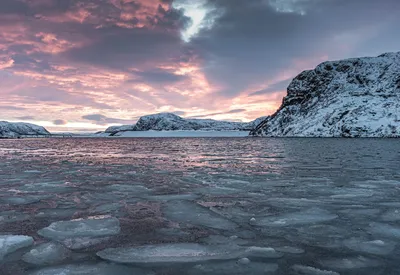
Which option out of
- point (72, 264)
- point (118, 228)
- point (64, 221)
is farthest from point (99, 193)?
point (72, 264)

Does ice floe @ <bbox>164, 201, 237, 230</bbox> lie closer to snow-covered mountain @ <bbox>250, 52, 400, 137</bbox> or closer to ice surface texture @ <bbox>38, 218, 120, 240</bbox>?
ice surface texture @ <bbox>38, 218, 120, 240</bbox>

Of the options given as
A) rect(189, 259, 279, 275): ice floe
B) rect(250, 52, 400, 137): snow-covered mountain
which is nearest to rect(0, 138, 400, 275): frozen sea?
rect(189, 259, 279, 275): ice floe

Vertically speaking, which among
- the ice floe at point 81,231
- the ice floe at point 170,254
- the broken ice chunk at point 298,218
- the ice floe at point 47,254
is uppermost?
the broken ice chunk at point 298,218

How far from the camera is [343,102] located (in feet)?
402

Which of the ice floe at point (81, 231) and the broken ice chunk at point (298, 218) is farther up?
the broken ice chunk at point (298, 218)

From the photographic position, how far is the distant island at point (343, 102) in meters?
101

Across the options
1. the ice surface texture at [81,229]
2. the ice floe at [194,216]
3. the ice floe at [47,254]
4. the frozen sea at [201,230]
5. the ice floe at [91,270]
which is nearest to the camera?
the ice floe at [91,270]

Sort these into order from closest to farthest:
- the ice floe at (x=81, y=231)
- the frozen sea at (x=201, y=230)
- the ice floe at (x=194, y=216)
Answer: the frozen sea at (x=201, y=230) → the ice floe at (x=81, y=231) → the ice floe at (x=194, y=216)

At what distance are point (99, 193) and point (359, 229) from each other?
5.85 m

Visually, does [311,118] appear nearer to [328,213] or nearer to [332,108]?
[332,108]

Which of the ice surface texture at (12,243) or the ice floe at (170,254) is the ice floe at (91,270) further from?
the ice surface texture at (12,243)

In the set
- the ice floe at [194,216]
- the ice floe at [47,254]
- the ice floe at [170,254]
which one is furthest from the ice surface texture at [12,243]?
the ice floe at [194,216]

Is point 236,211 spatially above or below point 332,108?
below

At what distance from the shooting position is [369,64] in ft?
450
